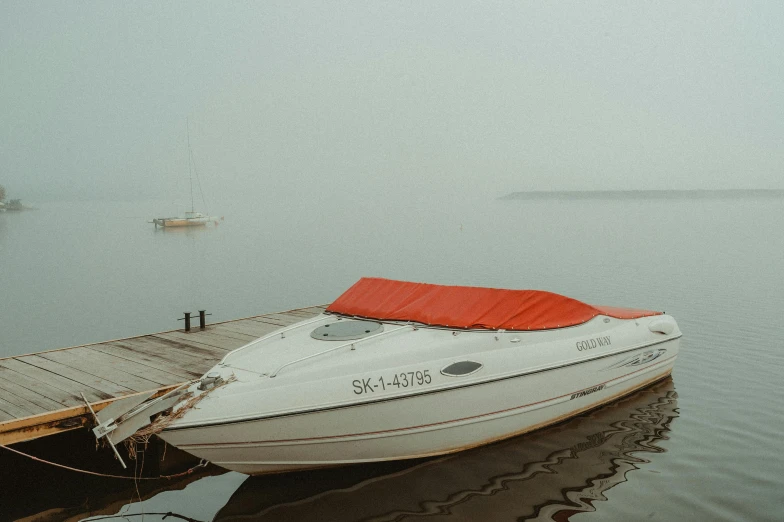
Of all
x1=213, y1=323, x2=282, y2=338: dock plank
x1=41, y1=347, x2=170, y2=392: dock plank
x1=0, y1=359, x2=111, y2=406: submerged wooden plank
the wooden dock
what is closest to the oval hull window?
the wooden dock

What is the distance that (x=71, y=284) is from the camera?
31172mm

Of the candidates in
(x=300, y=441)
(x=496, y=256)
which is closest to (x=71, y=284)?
(x=496, y=256)

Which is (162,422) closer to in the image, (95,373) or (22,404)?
(22,404)

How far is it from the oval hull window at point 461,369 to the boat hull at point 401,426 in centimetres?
16

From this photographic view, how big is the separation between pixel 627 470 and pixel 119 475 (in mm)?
6303

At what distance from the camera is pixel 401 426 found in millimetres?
6723

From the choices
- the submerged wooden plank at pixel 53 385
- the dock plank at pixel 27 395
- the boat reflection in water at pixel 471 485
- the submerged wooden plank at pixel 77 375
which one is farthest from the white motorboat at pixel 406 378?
the dock plank at pixel 27 395

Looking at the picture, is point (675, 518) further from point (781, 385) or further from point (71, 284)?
point (71, 284)

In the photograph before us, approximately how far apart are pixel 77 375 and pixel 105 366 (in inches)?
19.5

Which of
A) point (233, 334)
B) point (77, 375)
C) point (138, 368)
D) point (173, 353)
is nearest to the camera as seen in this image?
point (77, 375)

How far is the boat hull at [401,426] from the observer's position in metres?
6.14

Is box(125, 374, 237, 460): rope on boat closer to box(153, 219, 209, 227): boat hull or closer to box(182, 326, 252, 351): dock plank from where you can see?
box(182, 326, 252, 351): dock plank

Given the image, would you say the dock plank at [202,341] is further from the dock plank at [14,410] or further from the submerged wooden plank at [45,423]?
the dock plank at [14,410]

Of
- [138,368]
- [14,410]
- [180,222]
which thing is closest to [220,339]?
[138,368]
